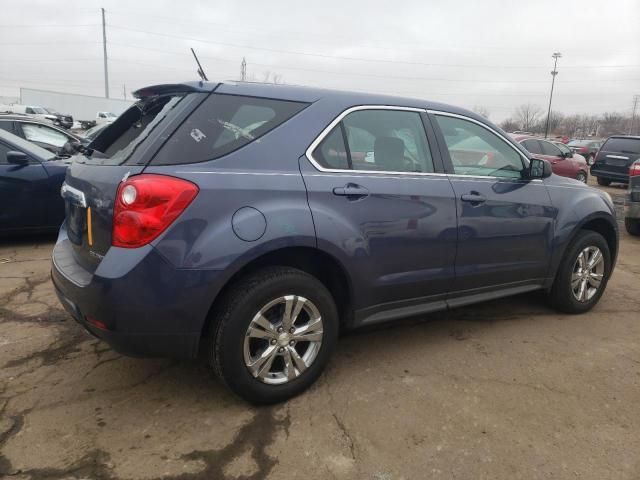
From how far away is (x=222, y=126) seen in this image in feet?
8.62

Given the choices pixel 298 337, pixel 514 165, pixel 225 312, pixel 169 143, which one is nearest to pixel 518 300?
pixel 514 165

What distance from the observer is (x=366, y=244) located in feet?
9.52

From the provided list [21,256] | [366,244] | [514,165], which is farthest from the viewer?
[21,256]

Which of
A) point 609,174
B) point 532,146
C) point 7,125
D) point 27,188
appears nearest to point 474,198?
point 27,188

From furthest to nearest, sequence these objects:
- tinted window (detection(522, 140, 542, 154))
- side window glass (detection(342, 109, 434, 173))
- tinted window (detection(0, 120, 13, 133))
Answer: tinted window (detection(522, 140, 542, 154)), tinted window (detection(0, 120, 13, 133)), side window glass (detection(342, 109, 434, 173))

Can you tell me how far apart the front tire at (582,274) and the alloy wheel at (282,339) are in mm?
2379

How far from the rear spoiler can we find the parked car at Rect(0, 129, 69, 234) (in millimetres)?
3408

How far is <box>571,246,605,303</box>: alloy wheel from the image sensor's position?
4.22m

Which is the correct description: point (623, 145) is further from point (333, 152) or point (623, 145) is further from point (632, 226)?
point (333, 152)

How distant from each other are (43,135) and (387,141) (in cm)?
628

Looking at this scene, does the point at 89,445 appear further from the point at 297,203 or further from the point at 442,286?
the point at 442,286

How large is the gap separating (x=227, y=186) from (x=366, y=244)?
877 millimetres

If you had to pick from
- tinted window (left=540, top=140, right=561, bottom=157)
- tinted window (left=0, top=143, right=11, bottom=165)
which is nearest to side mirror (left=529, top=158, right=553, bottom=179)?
tinted window (left=0, top=143, right=11, bottom=165)

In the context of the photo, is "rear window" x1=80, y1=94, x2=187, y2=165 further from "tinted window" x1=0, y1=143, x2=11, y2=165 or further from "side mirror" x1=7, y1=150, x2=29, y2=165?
"tinted window" x1=0, y1=143, x2=11, y2=165
